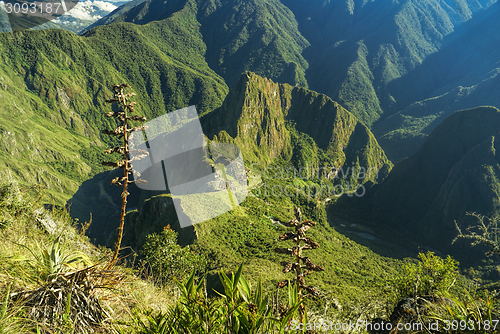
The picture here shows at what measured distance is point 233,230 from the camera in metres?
53.8

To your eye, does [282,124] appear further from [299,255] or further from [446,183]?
[299,255]

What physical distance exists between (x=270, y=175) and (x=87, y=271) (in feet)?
298

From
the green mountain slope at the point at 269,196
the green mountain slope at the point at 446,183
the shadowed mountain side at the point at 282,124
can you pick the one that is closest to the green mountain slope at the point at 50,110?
the green mountain slope at the point at 269,196

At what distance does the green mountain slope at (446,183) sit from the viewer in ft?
272

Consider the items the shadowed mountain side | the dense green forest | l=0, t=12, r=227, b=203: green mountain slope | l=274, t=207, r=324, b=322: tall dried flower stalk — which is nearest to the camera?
the dense green forest

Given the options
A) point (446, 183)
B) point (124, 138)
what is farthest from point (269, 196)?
point (124, 138)

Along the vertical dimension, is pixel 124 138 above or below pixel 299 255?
above

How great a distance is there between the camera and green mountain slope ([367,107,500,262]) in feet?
272

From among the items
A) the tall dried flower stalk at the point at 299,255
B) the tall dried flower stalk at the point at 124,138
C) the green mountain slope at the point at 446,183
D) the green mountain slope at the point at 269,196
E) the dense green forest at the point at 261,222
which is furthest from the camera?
the green mountain slope at the point at 446,183

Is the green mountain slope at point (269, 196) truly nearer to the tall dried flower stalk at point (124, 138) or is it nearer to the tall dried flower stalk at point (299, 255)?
the tall dried flower stalk at point (124, 138)

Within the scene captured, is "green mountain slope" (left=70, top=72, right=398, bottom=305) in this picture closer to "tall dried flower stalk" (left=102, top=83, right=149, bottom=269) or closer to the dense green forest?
the dense green forest

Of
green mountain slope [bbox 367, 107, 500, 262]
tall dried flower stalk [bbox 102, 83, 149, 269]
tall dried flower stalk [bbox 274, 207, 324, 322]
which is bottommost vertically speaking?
green mountain slope [bbox 367, 107, 500, 262]

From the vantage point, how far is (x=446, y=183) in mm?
92562

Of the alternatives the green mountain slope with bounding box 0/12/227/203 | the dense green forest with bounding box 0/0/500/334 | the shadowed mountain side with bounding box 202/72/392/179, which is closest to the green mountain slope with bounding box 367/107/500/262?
the dense green forest with bounding box 0/0/500/334
